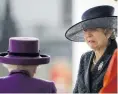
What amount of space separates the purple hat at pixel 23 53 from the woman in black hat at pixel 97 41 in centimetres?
41

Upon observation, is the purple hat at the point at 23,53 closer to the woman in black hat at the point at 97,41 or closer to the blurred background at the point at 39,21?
the woman in black hat at the point at 97,41

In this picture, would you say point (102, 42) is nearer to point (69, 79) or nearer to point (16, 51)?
point (16, 51)

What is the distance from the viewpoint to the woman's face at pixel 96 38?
173 centimetres

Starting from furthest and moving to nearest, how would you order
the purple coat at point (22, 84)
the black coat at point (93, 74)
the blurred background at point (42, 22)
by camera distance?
1. the blurred background at point (42, 22)
2. the black coat at point (93, 74)
3. the purple coat at point (22, 84)

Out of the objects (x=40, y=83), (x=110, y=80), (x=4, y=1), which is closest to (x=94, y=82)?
(x=110, y=80)

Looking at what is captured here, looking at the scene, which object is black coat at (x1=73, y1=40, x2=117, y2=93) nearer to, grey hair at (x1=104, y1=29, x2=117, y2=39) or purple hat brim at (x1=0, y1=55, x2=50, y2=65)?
grey hair at (x1=104, y1=29, x2=117, y2=39)

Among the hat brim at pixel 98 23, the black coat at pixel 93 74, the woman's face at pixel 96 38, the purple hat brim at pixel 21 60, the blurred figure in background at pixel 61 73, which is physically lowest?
the blurred figure in background at pixel 61 73

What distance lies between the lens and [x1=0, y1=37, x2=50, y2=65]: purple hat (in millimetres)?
1328

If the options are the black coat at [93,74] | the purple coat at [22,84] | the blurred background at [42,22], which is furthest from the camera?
the blurred background at [42,22]

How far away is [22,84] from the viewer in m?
1.32

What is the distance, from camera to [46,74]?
117 inches

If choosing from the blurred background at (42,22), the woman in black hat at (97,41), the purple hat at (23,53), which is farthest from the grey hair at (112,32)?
the blurred background at (42,22)

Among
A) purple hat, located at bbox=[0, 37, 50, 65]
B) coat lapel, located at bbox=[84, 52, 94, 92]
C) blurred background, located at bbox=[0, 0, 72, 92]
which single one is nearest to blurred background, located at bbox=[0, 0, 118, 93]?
blurred background, located at bbox=[0, 0, 72, 92]

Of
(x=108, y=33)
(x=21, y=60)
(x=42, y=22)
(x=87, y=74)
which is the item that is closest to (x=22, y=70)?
(x=21, y=60)
